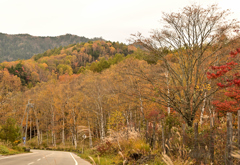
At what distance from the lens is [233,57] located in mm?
12648

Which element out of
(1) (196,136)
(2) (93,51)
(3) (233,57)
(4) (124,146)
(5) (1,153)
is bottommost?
(5) (1,153)

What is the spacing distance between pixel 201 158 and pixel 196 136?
79 centimetres

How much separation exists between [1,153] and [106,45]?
557ft

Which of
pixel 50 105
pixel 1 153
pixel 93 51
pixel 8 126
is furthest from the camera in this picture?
pixel 93 51

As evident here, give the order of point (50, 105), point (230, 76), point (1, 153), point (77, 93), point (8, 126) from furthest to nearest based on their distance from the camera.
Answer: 1. point (50, 105)
2. point (77, 93)
3. point (8, 126)
4. point (1, 153)
5. point (230, 76)

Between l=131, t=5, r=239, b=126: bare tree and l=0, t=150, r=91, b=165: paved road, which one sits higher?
l=131, t=5, r=239, b=126: bare tree

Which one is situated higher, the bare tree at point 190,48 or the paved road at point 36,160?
the bare tree at point 190,48

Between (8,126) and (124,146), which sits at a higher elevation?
(124,146)

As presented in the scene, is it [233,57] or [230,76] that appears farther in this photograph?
[230,76]

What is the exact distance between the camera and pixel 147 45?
13.9 m

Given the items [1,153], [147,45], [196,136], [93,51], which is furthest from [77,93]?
[93,51]

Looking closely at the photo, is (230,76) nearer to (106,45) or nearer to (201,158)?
(201,158)

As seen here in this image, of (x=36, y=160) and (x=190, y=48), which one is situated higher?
(x=190, y=48)

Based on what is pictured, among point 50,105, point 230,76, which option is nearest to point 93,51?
point 50,105
